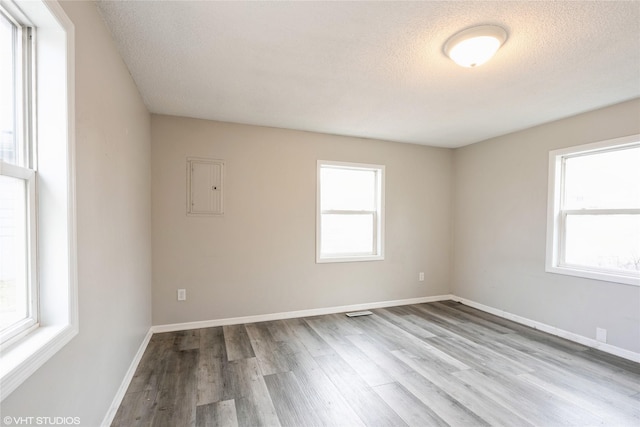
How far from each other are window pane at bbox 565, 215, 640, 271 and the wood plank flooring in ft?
2.93

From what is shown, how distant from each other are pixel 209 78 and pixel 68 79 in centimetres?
127

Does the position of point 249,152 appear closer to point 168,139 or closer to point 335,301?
point 168,139

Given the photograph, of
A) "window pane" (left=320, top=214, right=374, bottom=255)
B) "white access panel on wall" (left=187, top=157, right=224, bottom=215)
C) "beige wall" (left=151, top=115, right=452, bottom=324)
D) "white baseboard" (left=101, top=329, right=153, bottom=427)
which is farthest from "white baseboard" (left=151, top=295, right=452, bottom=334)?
"white access panel on wall" (left=187, top=157, right=224, bottom=215)

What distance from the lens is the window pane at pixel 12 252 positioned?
103cm

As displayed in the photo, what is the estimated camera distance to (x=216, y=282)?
3.40 metres

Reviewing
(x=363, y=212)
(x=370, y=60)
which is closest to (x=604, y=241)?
(x=363, y=212)

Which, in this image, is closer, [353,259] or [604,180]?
[604,180]

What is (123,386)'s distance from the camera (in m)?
2.07

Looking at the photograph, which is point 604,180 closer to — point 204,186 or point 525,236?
point 525,236

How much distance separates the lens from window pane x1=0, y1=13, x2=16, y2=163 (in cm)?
105

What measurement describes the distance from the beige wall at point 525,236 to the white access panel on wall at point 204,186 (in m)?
3.59

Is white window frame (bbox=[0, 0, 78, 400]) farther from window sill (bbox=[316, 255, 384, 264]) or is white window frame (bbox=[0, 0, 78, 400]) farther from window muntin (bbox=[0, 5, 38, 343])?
window sill (bbox=[316, 255, 384, 264])

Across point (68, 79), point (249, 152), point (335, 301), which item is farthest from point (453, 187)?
point (68, 79)

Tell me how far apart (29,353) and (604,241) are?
438 cm
